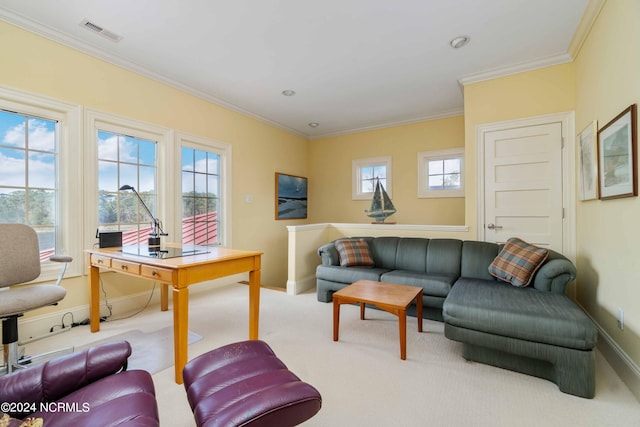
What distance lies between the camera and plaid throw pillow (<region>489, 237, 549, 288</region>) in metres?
2.55

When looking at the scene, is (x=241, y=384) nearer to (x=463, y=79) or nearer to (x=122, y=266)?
(x=122, y=266)

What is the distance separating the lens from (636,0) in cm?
171

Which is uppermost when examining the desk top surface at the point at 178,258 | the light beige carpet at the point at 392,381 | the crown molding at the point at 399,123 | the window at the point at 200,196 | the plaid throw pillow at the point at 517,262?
the crown molding at the point at 399,123

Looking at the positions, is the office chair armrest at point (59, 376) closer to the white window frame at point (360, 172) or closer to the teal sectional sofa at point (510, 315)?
the teal sectional sofa at point (510, 315)

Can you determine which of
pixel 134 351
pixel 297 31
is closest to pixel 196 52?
pixel 297 31

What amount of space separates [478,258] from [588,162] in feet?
4.26

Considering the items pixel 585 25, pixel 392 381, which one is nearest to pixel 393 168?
pixel 585 25

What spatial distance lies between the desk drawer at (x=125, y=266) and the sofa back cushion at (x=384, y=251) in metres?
2.63

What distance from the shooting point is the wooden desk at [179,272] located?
6.11 feet

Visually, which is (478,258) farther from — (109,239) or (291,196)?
(109,239)

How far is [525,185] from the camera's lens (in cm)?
324

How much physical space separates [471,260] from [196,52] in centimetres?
365

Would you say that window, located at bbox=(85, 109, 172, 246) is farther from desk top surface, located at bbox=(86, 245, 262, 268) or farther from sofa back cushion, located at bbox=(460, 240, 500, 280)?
sofa back cushion, located at bbox=(460, 240, 500, 280)

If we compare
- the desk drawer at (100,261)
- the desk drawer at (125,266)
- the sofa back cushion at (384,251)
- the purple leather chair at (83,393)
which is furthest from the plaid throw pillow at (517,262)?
the desk drawer at (100,261)
